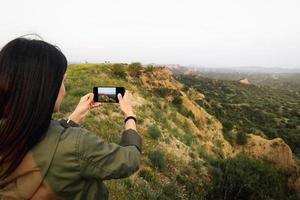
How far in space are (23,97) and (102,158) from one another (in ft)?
1.74

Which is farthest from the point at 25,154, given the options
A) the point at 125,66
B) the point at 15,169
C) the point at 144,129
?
the point at 125,66

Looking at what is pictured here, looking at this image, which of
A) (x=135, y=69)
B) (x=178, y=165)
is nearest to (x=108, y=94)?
(x=178, y=165)

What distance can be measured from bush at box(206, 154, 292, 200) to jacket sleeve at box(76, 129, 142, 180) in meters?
9.35

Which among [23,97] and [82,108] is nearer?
[23,97]

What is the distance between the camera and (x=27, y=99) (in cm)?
190

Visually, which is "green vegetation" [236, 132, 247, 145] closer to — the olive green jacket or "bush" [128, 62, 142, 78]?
"bush" [128, 62, 142, 78]

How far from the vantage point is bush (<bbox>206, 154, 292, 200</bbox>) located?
11586 mm

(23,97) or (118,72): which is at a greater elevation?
(23,97)

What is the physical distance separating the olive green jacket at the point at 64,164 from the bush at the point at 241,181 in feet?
30.8

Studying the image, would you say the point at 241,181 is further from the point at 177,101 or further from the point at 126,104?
the point at 177,101

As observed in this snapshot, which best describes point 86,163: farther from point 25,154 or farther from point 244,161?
point 244,161

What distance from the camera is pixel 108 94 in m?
2.62

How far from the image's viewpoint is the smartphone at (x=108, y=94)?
2580 millimetres

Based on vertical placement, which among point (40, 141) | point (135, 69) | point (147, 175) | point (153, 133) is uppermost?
point (40, 141)
